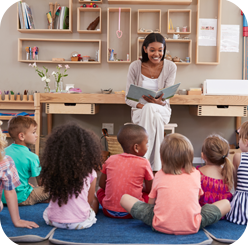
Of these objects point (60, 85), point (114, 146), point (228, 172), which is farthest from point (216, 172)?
point (60, 85)

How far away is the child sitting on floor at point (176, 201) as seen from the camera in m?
1.09

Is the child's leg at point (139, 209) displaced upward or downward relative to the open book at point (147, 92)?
downward

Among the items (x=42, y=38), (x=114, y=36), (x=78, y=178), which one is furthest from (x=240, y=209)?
(x=42, y=38)

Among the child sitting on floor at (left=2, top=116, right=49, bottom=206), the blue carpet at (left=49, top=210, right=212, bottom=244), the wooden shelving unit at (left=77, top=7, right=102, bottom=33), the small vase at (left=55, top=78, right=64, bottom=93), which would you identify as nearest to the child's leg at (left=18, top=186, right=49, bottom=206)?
the child sitting on floor at (left=2, top=116, right=49, bottom=206)

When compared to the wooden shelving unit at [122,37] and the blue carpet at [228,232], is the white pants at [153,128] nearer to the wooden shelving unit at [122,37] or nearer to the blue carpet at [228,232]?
the blue carpet at [228,232]

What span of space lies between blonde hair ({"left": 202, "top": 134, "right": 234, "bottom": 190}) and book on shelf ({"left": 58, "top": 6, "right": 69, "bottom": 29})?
8.04 ft

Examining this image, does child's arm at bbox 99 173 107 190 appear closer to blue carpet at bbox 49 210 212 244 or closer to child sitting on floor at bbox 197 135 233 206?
blue carpet at bbox 49 210 212 244

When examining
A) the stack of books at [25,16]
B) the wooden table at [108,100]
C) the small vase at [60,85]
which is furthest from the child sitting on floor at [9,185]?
the stack of books at [25,16]

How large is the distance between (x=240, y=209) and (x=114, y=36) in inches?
98.8

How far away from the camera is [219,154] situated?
1286 mm

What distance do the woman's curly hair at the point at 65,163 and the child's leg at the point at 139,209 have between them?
0.22 m

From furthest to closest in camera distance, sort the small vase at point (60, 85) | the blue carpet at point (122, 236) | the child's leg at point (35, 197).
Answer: the small vase at point (60, 85) < the child's leg at point (35, 197) < the blue carpet at point (122, 236)

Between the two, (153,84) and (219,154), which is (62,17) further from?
(219,154)

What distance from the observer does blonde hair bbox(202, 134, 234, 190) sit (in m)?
1.27
